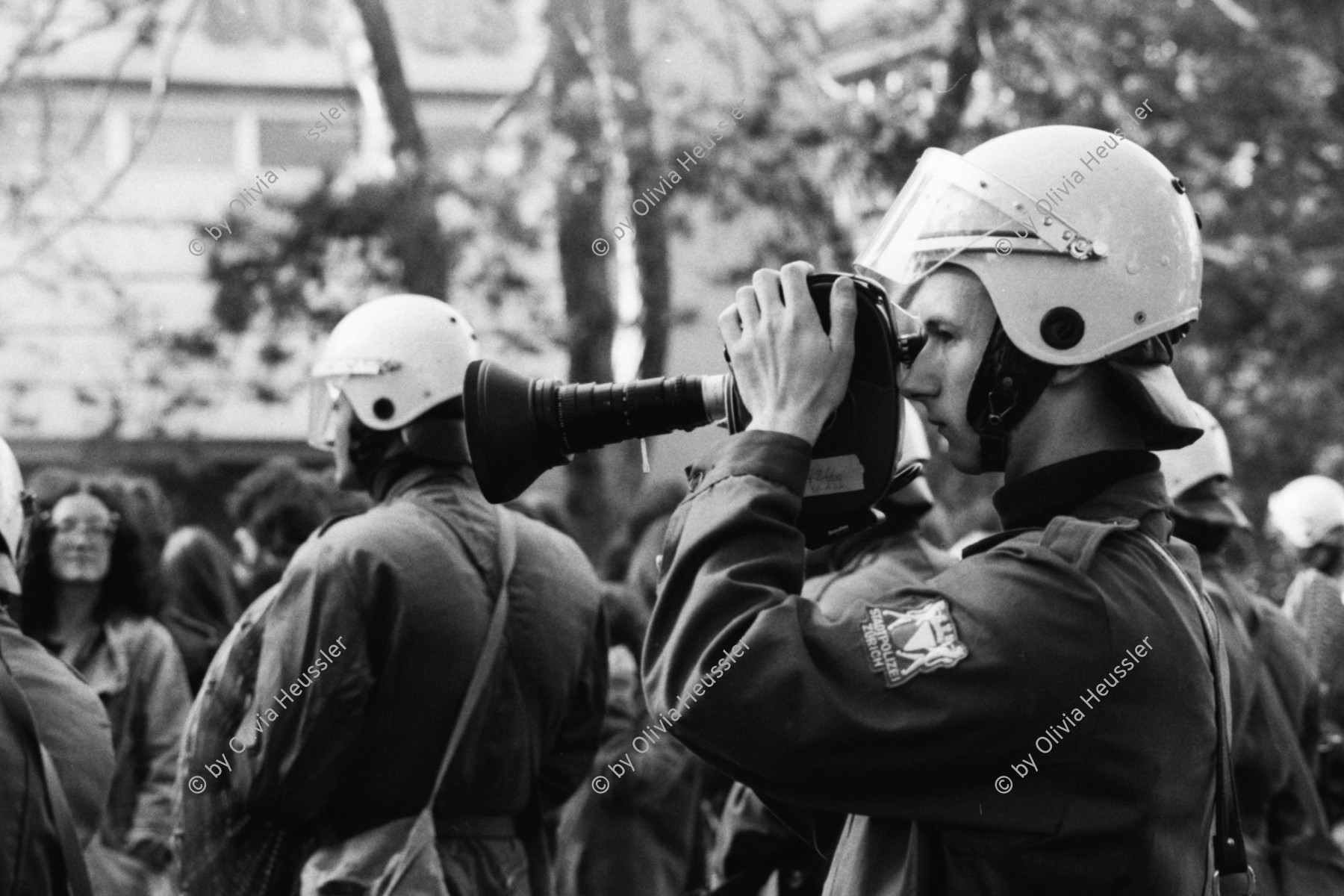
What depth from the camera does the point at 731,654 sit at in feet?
8.26

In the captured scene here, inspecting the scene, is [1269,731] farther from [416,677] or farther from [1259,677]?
[416,677]

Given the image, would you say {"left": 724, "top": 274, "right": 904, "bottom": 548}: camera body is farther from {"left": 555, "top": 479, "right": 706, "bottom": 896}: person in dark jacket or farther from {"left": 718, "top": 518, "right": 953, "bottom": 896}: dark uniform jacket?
{"left": 555, "top": 479, "right": 706, "bottom": 896}: person in dark jacket

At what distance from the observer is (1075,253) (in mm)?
2820

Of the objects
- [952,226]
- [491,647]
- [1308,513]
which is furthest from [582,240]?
[952,226]

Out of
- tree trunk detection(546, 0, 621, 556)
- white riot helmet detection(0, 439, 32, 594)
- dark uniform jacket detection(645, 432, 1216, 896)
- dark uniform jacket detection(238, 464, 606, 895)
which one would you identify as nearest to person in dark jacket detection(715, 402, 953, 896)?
dark uniform jacket detection(238, 464, 606, 895)

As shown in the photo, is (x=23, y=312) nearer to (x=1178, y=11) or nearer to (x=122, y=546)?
(x=1178, y=11)

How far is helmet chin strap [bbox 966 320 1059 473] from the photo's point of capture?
2.82 metres

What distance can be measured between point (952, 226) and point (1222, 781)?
912 millimetres

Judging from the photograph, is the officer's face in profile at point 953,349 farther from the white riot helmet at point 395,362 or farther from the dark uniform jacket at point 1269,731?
the dark uniform jacket at point 1269,731

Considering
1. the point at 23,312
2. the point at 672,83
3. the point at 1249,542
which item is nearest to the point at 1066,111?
the point at 672,83

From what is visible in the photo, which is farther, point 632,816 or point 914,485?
point 632,816

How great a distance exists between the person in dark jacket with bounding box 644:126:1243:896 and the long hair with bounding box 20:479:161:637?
4730 mm

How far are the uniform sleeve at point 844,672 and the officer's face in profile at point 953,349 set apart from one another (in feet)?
1.03

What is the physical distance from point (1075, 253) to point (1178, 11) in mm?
12541
